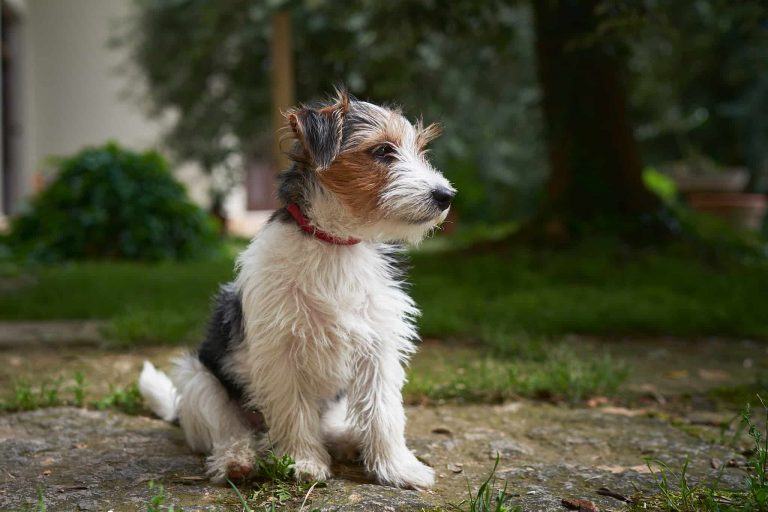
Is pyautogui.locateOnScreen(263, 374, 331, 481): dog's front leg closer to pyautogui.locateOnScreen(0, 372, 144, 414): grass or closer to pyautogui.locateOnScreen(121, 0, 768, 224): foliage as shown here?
pyautogui.locateOnScreen(0, 372, 144, 414): grass

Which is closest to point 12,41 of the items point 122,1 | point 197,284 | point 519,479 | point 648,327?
point 122,1

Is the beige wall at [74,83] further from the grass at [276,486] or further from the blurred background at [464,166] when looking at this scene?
the grass at [276,486]

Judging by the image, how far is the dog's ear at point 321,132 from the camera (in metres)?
2.84

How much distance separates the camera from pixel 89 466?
300cm

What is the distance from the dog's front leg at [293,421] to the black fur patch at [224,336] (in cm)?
25

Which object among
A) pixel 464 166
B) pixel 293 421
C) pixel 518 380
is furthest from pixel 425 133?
pixel 464 166

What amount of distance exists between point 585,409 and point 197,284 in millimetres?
5135

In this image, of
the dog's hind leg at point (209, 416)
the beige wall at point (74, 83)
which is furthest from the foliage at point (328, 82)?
the dog's hind leg at point (209, 416)

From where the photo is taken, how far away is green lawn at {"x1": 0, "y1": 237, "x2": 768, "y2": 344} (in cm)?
587

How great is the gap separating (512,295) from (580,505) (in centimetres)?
439

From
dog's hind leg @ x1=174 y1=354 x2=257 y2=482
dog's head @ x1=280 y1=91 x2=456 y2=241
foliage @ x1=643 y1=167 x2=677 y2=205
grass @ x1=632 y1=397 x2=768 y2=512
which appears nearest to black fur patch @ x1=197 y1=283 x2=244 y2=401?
dog's hind leg @ x1=174 y1=354 x2=257 y2=482

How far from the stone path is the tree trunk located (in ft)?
15.9

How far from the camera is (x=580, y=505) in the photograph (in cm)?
260

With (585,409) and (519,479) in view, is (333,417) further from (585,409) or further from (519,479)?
(585,409)
